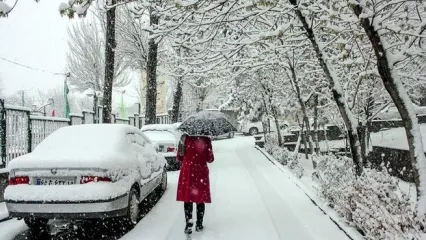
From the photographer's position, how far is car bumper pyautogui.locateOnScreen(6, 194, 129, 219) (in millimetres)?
5531

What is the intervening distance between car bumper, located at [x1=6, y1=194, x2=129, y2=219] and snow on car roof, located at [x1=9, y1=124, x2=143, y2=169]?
510 mm

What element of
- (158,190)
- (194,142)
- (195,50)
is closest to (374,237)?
(194,142)

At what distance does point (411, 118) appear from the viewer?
4879 millimetres

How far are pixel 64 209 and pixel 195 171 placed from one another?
6.26 ft

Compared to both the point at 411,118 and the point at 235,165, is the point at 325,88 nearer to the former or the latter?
the point at 235,165

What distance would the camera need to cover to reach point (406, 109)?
490cm

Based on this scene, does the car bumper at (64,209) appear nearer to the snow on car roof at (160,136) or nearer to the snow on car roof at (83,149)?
the snow on car roof at (83,149)

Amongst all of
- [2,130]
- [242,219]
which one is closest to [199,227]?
[242,219]

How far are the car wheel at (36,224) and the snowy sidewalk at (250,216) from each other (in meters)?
1.48

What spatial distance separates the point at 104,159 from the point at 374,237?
372cm

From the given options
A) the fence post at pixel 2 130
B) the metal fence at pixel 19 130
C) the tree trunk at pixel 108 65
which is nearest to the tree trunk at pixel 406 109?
the fence post at pixel 2 130

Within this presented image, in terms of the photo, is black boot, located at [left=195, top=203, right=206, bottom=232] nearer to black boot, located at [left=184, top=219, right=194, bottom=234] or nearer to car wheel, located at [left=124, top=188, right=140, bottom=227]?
black boot, located at [left=184, top=219, right=194, bottom=234]

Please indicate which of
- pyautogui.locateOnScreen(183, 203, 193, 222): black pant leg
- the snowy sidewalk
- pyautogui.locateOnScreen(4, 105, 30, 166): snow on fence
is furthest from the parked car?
pyautogui.locateOnScreen(183, 203, 193, 222): black pant leg

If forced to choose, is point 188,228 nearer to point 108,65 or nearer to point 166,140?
point 166,140
